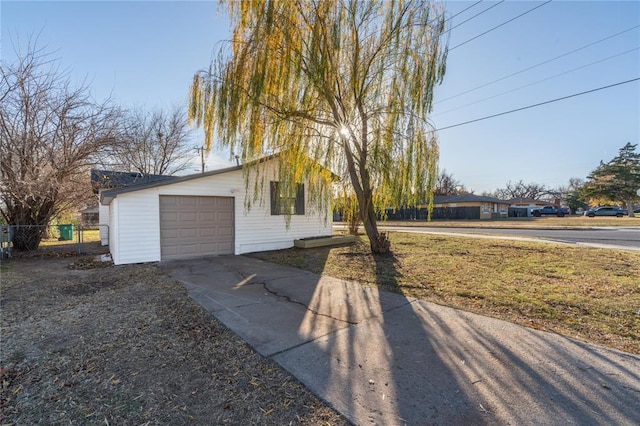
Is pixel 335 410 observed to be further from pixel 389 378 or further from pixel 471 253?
pixel 471 253

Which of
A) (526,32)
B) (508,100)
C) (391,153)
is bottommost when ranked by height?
(391,153)

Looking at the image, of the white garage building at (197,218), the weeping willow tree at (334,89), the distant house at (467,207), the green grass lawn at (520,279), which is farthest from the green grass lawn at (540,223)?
the weeping willow tree at (334,89)

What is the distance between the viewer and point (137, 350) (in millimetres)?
3043

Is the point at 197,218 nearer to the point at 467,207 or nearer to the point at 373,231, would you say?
the point at 373,231

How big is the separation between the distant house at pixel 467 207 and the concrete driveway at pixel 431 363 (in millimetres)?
28661

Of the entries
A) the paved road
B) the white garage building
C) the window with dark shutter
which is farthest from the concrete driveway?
the paved road

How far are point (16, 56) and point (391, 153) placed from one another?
11080 mm

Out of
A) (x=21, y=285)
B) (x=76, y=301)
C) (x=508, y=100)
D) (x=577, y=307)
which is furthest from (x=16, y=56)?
(x=508, y=100)

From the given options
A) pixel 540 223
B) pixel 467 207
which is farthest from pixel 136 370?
pixel 467 207

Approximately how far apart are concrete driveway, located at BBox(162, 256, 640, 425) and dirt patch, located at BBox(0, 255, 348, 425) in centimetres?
A: 26

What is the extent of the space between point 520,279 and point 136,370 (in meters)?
6.18

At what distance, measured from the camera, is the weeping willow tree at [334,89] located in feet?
21.8

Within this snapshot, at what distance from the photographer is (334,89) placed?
273 inches

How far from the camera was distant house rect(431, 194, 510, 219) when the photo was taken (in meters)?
31.6
